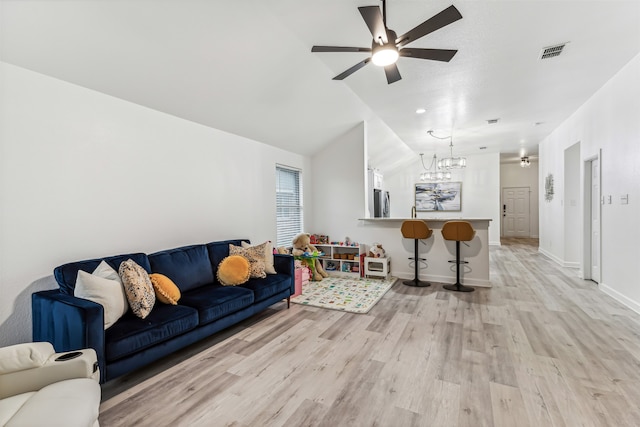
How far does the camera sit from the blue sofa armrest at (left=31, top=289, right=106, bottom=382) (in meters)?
1.82

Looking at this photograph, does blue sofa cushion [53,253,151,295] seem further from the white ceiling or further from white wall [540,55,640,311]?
white wall [540,55,640,311]

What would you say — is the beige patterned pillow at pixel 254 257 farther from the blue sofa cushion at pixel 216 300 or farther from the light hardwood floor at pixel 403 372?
the light hardwood floor at pixel 403 372

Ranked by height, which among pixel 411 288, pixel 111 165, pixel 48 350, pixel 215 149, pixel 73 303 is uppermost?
pixel 215 149

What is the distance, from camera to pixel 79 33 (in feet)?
7.18

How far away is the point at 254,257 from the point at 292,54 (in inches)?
94.1

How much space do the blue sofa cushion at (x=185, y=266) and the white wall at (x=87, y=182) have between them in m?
0.31

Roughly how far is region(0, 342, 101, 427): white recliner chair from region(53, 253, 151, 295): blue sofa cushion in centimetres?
73

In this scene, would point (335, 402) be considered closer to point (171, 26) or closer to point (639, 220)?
point (171, 26)

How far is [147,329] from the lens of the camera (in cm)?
214

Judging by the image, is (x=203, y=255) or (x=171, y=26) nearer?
(x=171, y=26)

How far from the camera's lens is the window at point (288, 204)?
5.25 meters

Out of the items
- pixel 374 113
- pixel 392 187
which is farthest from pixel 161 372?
pixel 392 187

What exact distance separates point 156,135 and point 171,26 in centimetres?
120

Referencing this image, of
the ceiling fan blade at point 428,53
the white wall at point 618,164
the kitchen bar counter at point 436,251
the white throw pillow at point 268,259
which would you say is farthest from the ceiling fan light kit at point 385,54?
the white wall at point 618,164
